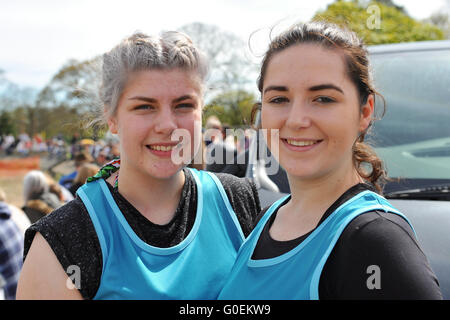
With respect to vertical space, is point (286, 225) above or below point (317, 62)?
below

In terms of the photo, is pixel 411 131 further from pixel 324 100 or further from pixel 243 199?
pixel 324 100

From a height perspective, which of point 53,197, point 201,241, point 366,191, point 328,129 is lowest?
point 53,197

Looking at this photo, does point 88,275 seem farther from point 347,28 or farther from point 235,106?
point 235,106

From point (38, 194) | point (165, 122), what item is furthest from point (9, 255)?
point (165, 122)

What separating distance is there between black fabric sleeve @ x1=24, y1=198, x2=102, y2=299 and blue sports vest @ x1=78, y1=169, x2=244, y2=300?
0.08 ft

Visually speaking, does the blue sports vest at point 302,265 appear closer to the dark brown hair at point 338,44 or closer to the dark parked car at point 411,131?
the dark brown hair at point 338,44

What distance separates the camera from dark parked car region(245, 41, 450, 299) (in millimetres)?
2200

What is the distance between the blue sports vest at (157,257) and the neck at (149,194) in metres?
0.09

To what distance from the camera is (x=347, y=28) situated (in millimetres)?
1638

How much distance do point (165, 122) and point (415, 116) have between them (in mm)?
1509

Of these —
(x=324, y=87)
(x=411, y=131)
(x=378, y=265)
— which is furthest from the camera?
(x=411, y=131)

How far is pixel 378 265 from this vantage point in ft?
3.58
